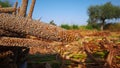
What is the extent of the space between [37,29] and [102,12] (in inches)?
1401

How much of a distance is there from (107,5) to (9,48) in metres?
36.4

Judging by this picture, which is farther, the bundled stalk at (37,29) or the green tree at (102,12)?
the green tree at (102,12)

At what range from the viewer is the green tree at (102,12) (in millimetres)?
36500

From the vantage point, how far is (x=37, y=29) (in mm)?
2148

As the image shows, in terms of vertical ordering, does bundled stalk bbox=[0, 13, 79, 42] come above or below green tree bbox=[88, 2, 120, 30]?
below

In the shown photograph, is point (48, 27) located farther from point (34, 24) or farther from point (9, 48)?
point (9, 48)

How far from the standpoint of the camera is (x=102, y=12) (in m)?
37.2

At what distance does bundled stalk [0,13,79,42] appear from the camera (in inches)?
84.3

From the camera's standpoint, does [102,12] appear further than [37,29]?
Yes

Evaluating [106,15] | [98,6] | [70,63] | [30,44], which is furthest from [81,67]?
[98,6]

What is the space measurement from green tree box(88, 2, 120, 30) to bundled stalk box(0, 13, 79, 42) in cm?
3324

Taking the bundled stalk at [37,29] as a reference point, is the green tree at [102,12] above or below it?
above

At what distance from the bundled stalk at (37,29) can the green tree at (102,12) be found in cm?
3324

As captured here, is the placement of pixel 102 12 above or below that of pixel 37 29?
above
